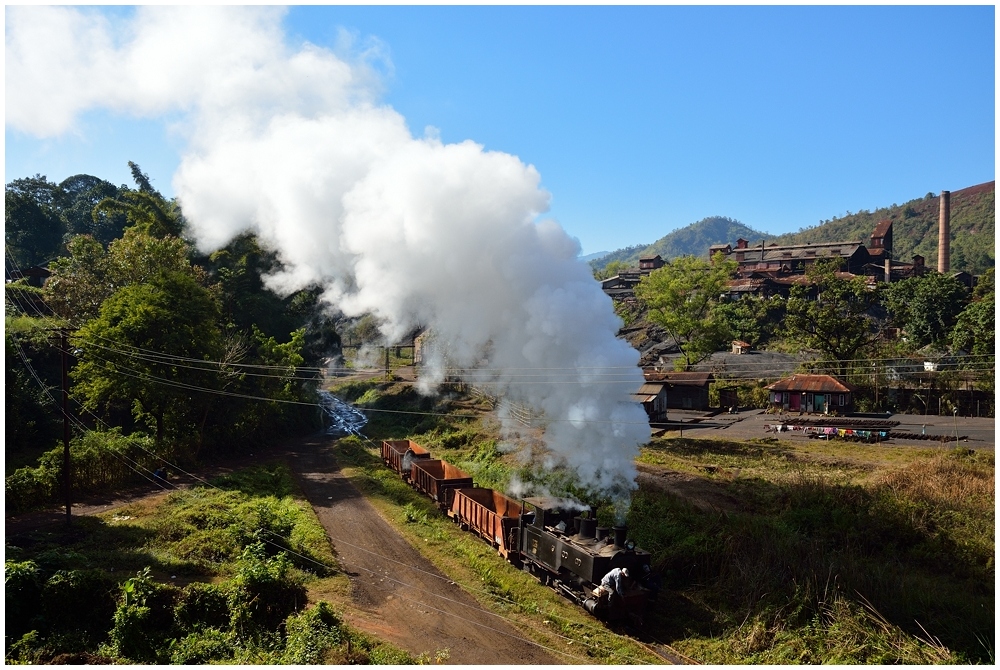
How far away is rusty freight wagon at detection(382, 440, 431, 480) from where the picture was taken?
3372cm

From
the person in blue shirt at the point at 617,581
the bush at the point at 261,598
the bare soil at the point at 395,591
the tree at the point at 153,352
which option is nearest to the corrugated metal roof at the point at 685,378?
the bare soil at the point at 395,591

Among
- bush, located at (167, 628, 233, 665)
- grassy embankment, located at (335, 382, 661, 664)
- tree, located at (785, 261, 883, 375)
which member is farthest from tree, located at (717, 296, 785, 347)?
bush, located at (167, 628, 233, 665)

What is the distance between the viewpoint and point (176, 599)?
1577 centimetres

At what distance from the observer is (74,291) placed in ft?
140

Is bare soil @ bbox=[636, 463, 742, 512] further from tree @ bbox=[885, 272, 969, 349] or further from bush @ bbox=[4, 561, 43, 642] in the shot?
tree @ bbox=[885, 272, 969, 349]

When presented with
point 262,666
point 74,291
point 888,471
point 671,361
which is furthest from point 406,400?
point 262,666

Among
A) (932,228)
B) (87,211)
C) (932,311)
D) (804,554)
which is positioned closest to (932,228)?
(932,228)

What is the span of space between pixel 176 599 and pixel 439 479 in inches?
550

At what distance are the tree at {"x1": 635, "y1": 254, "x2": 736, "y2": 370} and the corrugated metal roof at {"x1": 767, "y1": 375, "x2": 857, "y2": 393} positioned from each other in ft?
31.4

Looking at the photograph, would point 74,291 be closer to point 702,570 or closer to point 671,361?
point 702,570

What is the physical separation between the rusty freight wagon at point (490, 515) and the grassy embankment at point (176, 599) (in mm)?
5323

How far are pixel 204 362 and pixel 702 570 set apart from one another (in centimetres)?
2995

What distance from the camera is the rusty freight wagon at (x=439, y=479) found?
27516mm

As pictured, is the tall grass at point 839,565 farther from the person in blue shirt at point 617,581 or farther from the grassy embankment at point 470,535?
the grassy embankment at point 470,535
